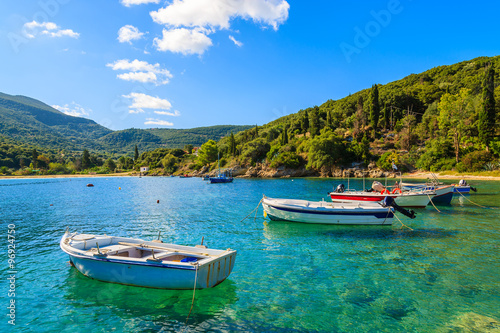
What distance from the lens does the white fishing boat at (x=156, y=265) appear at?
8.16 metres

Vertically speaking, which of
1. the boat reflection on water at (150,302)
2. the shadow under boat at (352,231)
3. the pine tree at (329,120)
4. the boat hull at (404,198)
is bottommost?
the boat reflection on water at (150,302)

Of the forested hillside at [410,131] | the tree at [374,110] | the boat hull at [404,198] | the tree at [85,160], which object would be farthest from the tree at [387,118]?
the tree at [85,160]

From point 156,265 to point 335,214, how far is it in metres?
13.2

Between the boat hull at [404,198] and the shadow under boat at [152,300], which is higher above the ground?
the boat hull at [404,198]

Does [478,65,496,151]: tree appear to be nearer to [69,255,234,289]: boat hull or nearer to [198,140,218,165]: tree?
[69,255,234,289]: boat hull

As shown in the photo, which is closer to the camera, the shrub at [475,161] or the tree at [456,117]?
the shrub at [475,161]

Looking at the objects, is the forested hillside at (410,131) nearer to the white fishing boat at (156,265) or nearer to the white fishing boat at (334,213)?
the white fishing boat at (334,213)

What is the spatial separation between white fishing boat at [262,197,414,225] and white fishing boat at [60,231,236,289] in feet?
34.9

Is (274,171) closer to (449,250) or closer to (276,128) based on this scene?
(276,128)

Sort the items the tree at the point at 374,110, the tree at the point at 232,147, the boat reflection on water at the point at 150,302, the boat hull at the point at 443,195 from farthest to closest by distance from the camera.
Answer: the tree at the point at 232,147 < the tree at the point at 374,110 < the boat hull at the point at 443,195 < the boat reflection on water at the point at 150,302

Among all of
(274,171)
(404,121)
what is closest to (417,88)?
(404,121)

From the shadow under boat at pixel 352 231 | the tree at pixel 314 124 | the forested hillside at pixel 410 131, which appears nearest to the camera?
the shadow under boat at pixel 352 231

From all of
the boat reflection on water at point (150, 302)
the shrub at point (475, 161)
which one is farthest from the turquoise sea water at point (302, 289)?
the shrub at point (475, 161)

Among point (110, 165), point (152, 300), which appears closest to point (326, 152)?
point (152, 300)
